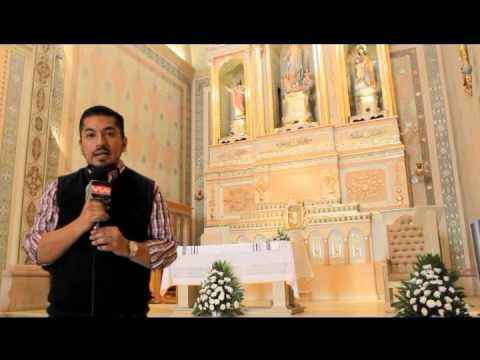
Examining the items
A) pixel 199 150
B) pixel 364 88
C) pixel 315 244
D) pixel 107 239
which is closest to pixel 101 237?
pixel 107 239

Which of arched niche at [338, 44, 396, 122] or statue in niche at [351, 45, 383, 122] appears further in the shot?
statue in niche at [351, 45, 383, 122]

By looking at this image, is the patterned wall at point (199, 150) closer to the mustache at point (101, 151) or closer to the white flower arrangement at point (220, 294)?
the white flower arrangement at point (220, 294)

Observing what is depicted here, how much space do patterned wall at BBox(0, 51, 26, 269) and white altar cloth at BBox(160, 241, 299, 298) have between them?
2477mm

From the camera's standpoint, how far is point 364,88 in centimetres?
890

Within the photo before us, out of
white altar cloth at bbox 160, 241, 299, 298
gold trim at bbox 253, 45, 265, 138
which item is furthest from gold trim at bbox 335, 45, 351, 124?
white altar cloth at bbox 160, 241, 299, 298

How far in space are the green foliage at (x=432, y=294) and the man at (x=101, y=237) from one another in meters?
3.04

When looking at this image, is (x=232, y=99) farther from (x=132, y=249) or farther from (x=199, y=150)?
(x=132, y=249)

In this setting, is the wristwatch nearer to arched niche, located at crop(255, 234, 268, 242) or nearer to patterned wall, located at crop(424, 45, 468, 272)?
arched niche, located at crop(255, 234, 268, 242)

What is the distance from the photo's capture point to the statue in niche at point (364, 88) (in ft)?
28.4

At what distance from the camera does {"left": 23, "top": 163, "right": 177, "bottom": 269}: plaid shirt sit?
4.29 feet

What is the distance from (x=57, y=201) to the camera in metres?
1.35

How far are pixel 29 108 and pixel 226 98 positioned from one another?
4948 mm
